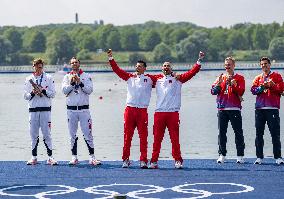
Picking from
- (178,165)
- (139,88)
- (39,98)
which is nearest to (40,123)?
(39,98)

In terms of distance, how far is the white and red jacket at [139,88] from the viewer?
16.3 m

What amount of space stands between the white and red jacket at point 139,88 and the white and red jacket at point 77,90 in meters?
0.73

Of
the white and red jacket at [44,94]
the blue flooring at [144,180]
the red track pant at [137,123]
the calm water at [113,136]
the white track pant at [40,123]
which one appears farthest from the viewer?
the calm water at [113,136]

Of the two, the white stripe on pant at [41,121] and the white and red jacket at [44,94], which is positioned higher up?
the white and red jacket at [44,94]

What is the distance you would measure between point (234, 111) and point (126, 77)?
2386 mm

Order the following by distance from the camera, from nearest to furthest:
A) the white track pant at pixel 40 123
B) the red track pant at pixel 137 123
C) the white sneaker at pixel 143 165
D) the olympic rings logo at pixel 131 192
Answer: the olympic rings logo at pixel 131 192 → the white sneaker at pixel 143 165 → the red track pant at pixel 137 123 → the white track pant at pixel 40 123

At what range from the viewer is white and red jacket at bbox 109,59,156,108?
16.3 metres

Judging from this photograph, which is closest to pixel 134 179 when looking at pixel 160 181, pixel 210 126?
pixel 160 181

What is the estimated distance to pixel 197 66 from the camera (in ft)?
53.4

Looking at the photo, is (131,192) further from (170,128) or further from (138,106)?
(138,106)

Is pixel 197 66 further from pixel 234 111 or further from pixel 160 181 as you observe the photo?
pixel 160 181

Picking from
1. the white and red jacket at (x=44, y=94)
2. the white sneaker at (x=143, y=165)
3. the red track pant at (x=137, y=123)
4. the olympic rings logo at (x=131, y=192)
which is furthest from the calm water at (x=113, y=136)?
the olympic rings logo at (x=131, y=192)

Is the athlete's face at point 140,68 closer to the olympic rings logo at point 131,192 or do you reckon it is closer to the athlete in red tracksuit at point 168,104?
the athlete in red tracksuit at point 168,104

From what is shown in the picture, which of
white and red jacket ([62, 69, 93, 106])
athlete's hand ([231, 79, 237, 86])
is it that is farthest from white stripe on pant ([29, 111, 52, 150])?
athlete's hand ([231, 79, 237, 86])
